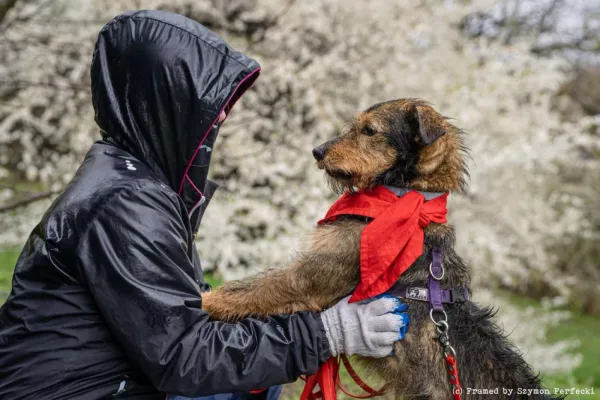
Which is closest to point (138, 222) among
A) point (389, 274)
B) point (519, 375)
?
point (389, 274)

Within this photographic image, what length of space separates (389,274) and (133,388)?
3.80ft

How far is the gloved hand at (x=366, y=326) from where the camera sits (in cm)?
246

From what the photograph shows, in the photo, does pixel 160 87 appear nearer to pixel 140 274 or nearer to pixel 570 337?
pixel 140 274

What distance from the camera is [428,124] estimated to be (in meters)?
2.90

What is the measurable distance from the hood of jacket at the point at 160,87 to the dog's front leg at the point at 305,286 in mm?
627

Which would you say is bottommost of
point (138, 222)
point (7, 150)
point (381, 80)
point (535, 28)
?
point (138, 222)

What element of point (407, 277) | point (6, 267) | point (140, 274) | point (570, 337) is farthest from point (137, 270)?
point (570, 337)

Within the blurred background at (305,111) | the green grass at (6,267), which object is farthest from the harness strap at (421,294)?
the green grass at (6,267)

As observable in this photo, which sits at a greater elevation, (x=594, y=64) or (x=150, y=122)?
(x=594, y=64)

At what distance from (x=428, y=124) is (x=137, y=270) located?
5.26ft

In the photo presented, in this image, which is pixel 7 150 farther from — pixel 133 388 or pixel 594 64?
pixel 594 64

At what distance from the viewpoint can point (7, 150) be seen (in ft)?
33.8

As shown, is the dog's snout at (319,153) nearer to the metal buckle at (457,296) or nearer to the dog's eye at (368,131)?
the dog's eye at (368,131)

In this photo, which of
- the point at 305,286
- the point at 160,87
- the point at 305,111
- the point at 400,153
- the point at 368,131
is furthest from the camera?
the point at 305,111
